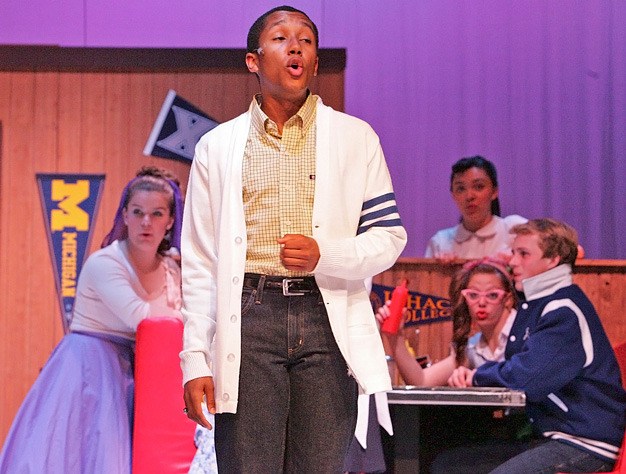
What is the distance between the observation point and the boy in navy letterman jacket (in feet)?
10.6

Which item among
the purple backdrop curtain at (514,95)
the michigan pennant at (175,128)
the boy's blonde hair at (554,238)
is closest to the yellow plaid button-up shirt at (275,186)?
the boy's blonde hair at (554,238)

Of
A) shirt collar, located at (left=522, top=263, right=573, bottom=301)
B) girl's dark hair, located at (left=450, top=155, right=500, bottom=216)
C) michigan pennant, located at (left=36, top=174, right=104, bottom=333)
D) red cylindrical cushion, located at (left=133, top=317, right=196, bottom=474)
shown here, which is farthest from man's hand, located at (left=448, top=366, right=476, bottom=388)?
michigan pennant, located at (left=36, top=174, right=104, bottom=333)

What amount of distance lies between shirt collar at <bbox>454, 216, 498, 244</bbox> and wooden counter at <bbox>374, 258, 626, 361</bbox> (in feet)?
2.01

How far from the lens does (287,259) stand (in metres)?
2.04

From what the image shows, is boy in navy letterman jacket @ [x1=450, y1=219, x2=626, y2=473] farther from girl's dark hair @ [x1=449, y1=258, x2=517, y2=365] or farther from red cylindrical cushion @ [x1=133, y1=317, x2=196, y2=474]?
red cylindrical cushion @ [x1=133, y1=317, x2=196, y2=474]

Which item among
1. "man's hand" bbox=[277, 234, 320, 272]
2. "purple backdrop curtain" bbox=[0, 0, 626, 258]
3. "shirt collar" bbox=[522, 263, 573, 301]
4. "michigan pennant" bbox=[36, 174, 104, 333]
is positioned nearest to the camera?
"man's hand" bbox=[277, 234, 320, 272]

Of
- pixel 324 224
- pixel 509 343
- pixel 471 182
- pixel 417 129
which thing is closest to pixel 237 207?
pixel 324 224

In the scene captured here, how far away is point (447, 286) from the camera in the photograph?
4.34m

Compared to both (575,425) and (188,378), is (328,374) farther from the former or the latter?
(575,425)

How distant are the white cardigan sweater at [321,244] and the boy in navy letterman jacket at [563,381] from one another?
3.87 ft

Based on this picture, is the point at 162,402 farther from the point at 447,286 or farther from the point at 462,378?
the point at 447,286

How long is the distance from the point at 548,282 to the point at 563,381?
1.21ft

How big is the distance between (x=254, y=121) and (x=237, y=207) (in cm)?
24

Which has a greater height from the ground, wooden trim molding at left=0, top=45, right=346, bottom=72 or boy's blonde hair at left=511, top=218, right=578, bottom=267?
wooden trim molding at left=0, top=45, right=346, bottom=72
